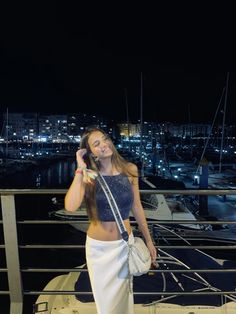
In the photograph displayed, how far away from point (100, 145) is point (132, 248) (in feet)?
2.43

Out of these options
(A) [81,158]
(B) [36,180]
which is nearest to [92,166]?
(A) [81,158]

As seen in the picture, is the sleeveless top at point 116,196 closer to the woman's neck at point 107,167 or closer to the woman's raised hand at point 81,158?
the woman's neck at point 107,167

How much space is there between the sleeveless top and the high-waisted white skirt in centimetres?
18

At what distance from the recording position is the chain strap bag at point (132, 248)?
93.4 inches

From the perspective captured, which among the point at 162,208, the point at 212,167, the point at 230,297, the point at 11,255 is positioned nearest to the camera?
the point at 11,255

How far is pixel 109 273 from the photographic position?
243cm

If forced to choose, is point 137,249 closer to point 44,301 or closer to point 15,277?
point 15,277

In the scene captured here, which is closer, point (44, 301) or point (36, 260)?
point (44, 301)

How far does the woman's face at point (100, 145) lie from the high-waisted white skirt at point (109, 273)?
582 mm

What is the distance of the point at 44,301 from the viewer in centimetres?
407

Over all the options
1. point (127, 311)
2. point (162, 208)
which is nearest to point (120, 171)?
point (127, 311)

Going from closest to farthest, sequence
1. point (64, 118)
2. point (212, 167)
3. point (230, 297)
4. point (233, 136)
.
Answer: point (230, 297) < point (212, 167) < point (233, 136) < point (64, 118)

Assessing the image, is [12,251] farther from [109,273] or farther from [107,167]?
[107,167]

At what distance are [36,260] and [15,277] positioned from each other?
42.7 ft
